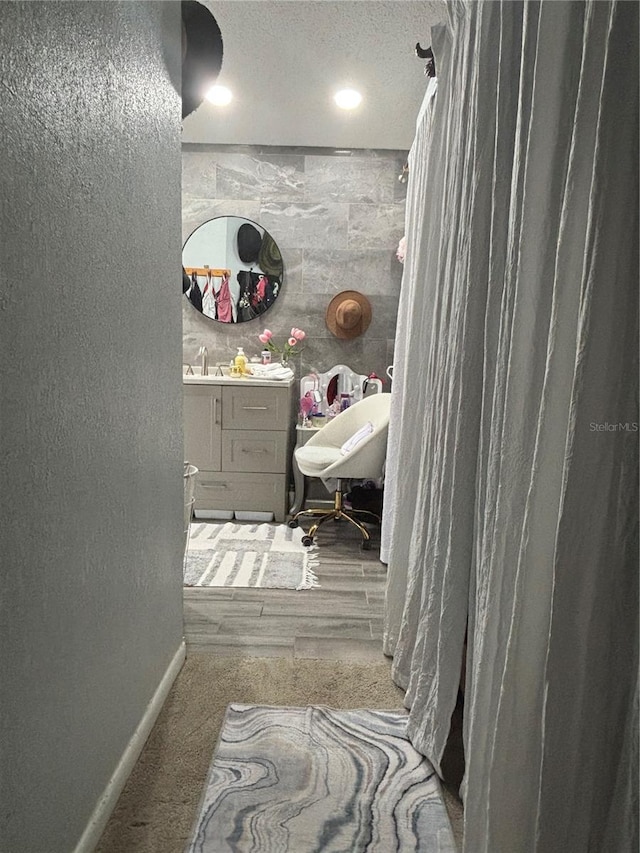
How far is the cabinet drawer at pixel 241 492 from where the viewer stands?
4.43 m

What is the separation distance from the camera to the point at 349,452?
383 cm

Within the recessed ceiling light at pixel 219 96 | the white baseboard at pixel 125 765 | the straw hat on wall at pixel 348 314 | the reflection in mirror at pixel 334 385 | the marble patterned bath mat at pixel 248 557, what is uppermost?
the recessed ceiling light at pixel 219 96

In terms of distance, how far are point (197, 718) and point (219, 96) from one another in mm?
3212

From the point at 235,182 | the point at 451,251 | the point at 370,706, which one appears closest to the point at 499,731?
the point at 370,706

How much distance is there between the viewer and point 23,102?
3.59ft

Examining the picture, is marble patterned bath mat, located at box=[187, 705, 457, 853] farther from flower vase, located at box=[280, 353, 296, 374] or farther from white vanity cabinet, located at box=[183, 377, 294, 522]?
flower vase, located at box=[280, 353, 296, 374]

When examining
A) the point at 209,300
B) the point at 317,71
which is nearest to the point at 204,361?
the point at 209,300

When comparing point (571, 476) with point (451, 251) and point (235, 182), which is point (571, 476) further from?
point (235, 182)

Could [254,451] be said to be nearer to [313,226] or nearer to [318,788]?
[313,226]

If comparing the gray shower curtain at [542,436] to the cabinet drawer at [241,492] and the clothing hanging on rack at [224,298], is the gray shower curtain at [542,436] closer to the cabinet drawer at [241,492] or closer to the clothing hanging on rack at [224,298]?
the cabinet drawer at [241,492]

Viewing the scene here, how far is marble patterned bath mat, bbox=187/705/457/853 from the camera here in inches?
62.4

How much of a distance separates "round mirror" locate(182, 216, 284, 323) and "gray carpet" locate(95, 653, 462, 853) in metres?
2.86

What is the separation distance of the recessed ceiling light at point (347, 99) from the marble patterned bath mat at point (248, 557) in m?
2.57

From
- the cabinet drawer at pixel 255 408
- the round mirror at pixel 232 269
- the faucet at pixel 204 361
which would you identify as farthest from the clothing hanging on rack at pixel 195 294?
the cabinet drawer at pixel 255 408
